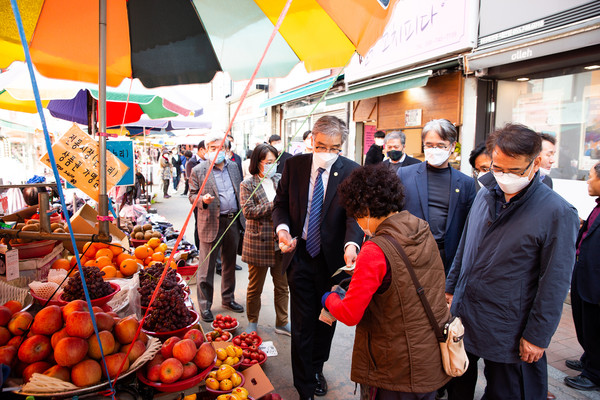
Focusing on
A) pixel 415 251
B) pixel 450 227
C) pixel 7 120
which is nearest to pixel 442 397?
pixel 450 227

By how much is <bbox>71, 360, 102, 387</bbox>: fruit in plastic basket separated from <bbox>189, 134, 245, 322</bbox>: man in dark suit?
274cm

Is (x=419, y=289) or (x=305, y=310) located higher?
(x=419, y=289)

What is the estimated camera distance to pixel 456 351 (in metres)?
1.84

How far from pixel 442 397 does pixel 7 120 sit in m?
11.6

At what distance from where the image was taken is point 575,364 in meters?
3.62

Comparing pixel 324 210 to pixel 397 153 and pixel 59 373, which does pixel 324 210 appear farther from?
pixel 397 153

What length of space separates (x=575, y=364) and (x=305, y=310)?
2860 mm

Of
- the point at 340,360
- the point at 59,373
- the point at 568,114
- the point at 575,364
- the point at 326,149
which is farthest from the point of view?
the point at 568,114

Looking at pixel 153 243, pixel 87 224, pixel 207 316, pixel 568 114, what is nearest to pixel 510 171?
pixel 87 224

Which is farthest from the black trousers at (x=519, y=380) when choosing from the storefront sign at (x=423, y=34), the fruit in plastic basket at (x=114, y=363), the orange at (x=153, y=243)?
the storefront sign at (x=423, y=34)

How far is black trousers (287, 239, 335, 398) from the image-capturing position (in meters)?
2.86

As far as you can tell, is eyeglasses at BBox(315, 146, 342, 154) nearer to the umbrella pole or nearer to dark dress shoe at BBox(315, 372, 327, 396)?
the umbrella pole

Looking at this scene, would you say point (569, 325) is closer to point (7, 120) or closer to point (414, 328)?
point (414, 328)

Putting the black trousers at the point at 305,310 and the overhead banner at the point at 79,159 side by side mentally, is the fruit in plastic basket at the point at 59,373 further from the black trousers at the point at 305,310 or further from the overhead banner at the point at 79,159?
the black trousers at the point at 305,310
